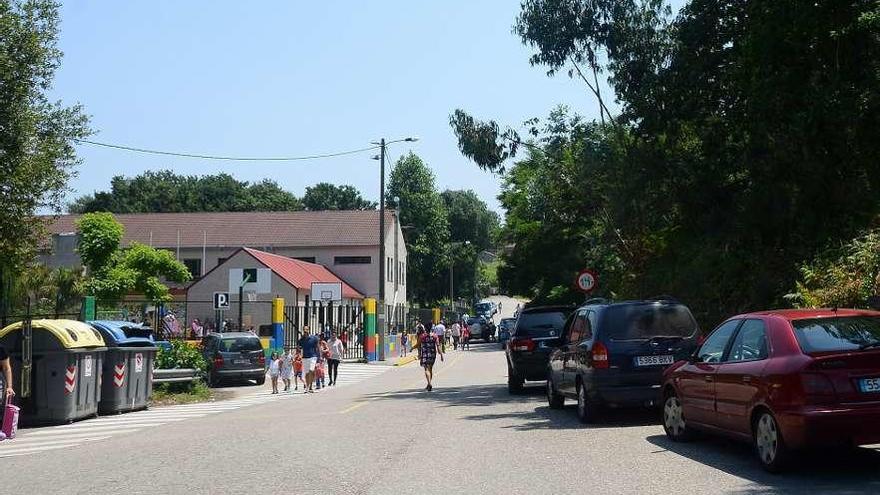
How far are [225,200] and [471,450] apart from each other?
98.3 m

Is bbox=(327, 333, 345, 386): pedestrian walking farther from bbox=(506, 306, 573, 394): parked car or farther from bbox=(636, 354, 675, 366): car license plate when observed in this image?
bbox=(636, 354, 675, 366): car license plate

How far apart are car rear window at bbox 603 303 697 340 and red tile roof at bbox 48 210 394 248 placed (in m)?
57.6

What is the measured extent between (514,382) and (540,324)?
4.84 feet

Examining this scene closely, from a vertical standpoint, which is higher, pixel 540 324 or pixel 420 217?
pixel 420 217

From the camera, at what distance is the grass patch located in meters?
23.8

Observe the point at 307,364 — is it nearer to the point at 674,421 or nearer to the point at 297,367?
the point at 297,367

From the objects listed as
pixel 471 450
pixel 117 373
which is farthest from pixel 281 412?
pixel 471 450

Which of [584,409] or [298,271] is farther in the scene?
[298,271]

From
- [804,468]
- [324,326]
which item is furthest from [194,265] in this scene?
[804,468]

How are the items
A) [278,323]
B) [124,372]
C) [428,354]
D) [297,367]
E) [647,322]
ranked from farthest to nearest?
[278,323], [297,367], [428,354], [124,372], [647,322]

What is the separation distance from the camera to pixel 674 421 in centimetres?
1185

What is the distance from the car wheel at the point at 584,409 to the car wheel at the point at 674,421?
2074 mm

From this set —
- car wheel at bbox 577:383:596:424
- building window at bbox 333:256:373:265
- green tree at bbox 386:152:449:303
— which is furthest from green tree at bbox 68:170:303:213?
car wheel at bbox 577:383:596:424

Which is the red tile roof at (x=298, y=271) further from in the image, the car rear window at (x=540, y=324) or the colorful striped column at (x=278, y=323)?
the car rear window at (x=540, y=324)
